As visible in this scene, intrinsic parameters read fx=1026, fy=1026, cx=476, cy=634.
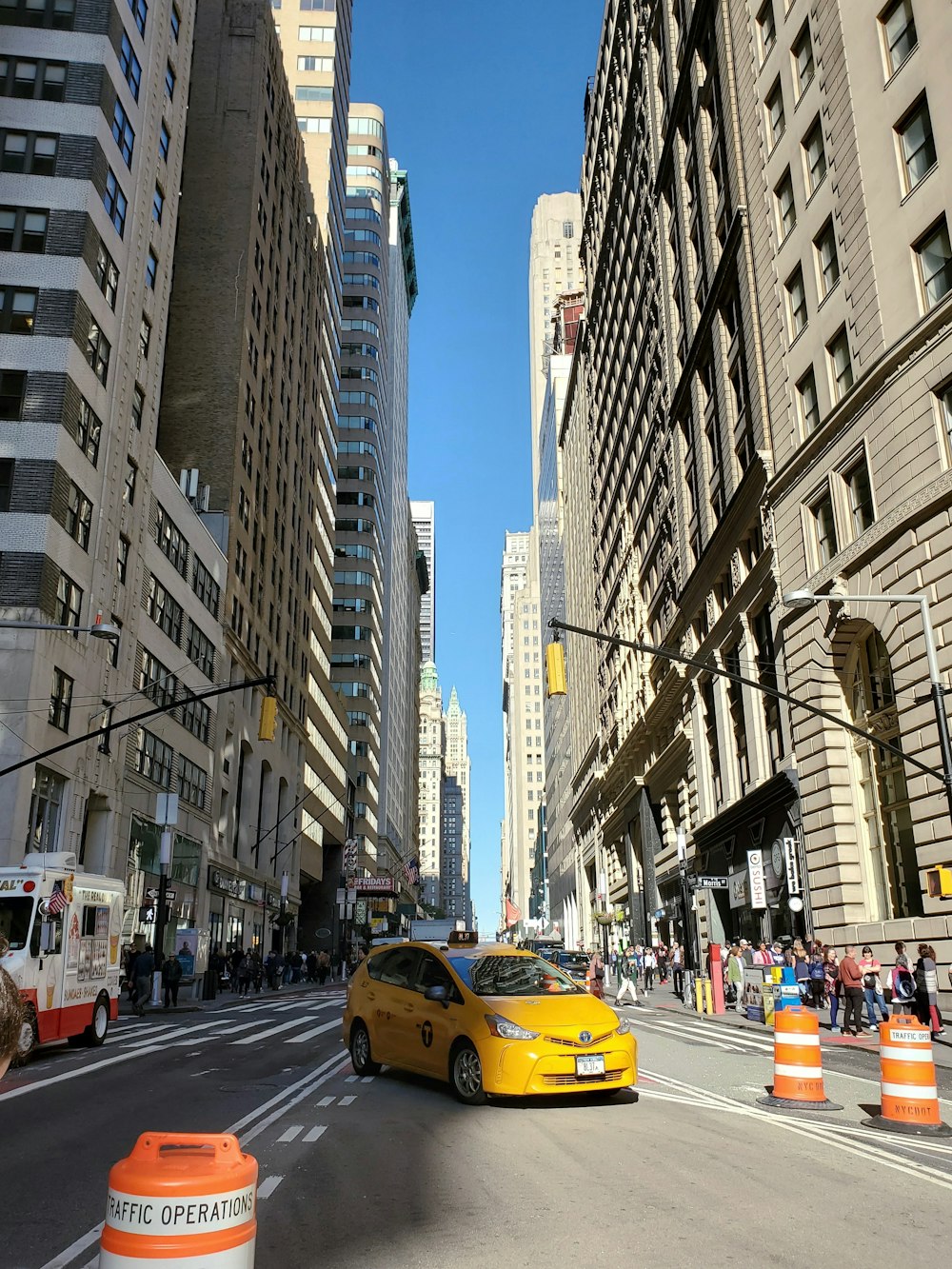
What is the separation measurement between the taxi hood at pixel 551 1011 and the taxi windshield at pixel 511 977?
33cm

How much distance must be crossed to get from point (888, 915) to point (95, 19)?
3964cm

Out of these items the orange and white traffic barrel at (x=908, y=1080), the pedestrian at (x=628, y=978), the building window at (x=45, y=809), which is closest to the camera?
the orange and white traffic barrel at (x=908, y=1080)

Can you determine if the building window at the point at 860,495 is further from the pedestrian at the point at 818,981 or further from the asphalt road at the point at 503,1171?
the asphalt road at the point at 503,1171

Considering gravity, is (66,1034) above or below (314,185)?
below

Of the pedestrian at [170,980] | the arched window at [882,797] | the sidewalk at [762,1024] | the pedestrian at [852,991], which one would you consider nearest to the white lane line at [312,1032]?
the pedestrian at [170,980]

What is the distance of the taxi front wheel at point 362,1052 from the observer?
45.2ft

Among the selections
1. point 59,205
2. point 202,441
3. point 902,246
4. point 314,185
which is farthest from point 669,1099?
point 314,185

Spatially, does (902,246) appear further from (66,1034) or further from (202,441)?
(202,441)

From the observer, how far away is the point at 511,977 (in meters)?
12.3

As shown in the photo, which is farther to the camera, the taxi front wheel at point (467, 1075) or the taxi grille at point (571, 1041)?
the taxi front wheel at point (467, 1075)

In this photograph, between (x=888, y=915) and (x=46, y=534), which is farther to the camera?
(x=46, y=534)

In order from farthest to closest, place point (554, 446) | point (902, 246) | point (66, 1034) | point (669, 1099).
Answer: point (554, 446) < point (902, 246) < point (66, 1034) < point (669, 1099)

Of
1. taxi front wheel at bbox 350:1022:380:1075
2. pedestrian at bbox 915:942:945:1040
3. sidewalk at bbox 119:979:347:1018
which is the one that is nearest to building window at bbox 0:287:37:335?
sidewalk at bbox 119:979:347:1018

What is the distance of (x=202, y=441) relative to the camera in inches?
2114
